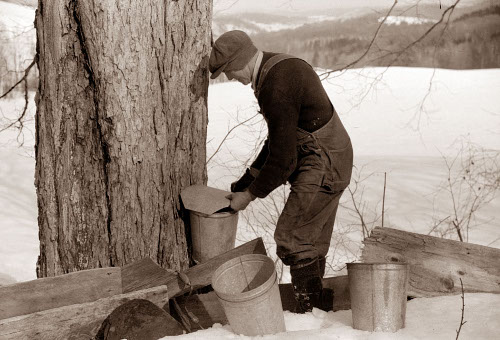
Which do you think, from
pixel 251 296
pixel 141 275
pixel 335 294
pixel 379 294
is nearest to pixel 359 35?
pixel 335 294

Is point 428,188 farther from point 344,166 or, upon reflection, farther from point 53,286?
point 53,286

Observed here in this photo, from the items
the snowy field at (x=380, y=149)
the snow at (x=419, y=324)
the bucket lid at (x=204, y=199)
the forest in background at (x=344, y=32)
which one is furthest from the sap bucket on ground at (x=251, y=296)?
the forest in background at (x=344, y=32)

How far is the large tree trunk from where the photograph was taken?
3.58 meters

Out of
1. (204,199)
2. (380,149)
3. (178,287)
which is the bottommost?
(380,149)

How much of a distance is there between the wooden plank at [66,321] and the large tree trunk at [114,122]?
0.66m

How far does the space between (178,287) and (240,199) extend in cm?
66

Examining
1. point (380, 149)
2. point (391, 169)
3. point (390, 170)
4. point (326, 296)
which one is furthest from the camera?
point (380, 149)

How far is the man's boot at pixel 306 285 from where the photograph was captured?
371 cm

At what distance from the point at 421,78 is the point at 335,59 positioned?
8.60m

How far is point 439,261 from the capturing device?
12.5 ft

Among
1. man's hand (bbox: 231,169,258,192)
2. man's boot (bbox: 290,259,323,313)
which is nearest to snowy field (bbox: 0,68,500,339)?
man's boot (bbox: 290,259,323,313)

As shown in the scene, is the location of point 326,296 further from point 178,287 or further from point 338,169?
point 178,287

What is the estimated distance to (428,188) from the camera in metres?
11.7

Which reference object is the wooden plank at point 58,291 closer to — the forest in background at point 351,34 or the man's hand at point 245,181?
the man's hand at point 245,181
